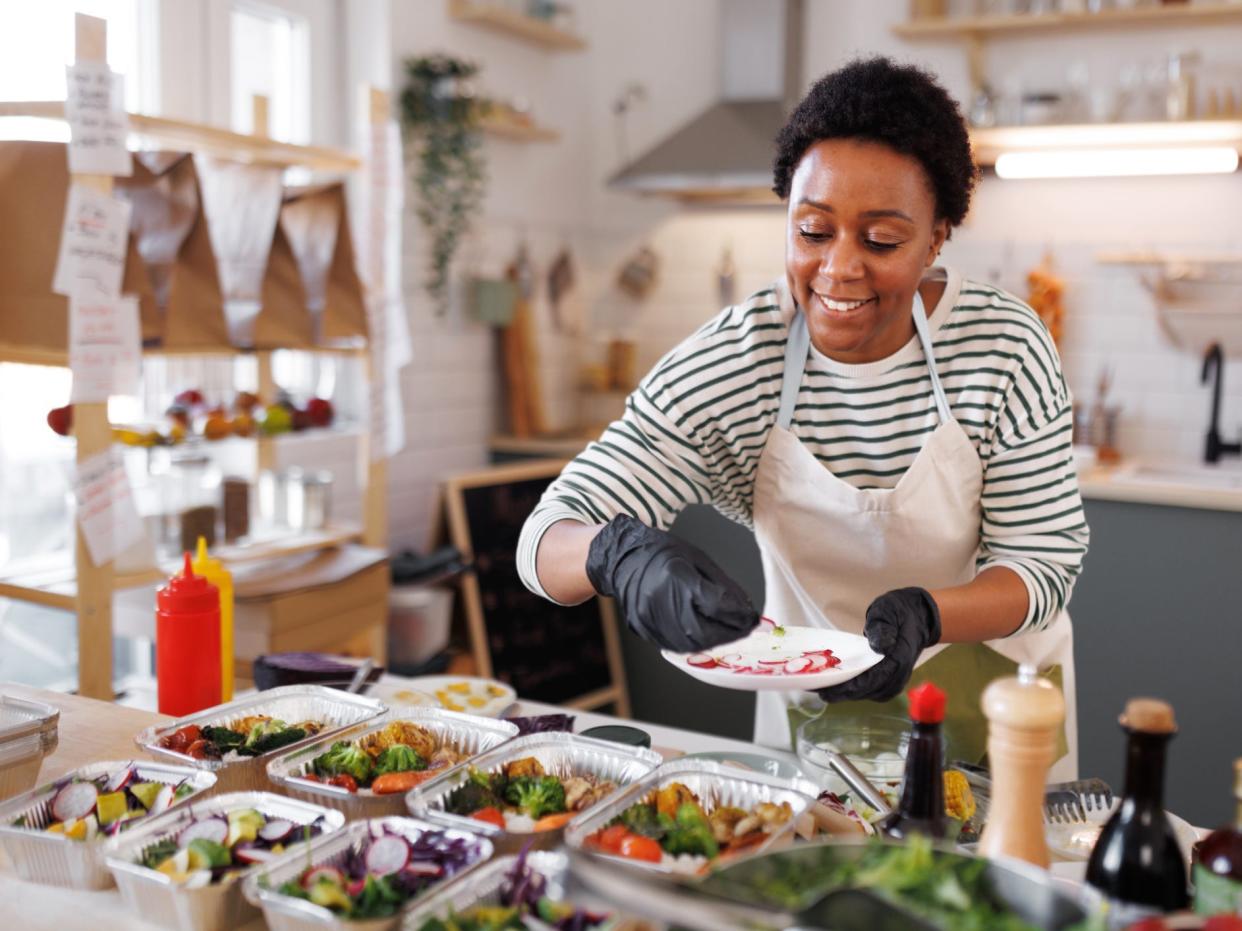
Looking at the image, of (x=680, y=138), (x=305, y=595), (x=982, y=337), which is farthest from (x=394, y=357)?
(x=982, y=337)

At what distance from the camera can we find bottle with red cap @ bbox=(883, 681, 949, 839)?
3.51ft

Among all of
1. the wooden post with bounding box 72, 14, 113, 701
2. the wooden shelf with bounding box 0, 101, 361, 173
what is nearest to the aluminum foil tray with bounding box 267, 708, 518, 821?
the wooden post with bounding box 72, 14, 113, 701

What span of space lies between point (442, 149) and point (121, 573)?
1.90 meters

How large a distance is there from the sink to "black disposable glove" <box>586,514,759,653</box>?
7.99ft

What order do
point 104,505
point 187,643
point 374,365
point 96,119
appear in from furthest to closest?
point 374,365, point 104,505, point 96,119, point 187,643

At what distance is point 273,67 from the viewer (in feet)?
11.8

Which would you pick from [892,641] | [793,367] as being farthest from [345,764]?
[793,367]

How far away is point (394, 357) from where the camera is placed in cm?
313

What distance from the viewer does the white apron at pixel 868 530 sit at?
5.57 ft

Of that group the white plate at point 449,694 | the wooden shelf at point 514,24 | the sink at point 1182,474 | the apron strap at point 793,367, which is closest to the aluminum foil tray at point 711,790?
the white plate at point 449,694

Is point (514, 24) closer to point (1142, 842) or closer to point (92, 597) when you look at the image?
point (92, 597)

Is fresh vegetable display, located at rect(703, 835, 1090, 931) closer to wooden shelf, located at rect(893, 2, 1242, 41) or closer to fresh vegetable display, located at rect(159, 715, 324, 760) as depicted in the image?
fresh vegetable display, located at rect(159, 715, 324, 760)

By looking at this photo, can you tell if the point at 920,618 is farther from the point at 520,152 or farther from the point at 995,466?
the point at 520,152

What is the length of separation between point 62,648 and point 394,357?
1.09 m
